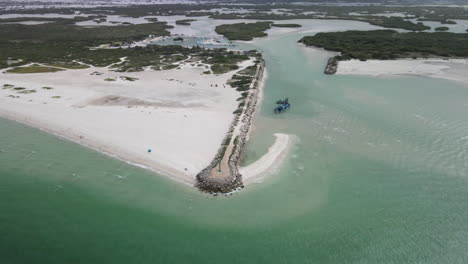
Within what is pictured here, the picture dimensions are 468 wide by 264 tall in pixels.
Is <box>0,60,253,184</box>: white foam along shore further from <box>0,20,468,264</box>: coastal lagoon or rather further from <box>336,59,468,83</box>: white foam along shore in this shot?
<box>336,59,468,83</box>: white foam along shore

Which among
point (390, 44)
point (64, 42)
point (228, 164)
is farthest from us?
point (64, 42)

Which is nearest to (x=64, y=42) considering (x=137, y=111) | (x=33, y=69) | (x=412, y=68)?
(x=33, y=69)

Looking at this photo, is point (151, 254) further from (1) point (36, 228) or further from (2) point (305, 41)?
(2) point (305, 41)

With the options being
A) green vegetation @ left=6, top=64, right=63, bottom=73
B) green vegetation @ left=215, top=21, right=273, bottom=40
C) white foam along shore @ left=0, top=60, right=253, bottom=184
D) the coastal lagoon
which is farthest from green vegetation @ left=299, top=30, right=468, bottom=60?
green vegetation @ left=6, top=64, right=63, bottom=73

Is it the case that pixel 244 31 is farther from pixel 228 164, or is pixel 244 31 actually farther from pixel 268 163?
pixel 228 164

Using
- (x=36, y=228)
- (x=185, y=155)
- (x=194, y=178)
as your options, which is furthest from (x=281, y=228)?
(x=36, y=228)

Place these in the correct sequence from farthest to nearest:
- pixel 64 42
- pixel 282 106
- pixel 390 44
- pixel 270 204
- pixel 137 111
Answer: pixel 64 42, pixel 390 44, pixel 282 106, pixel 137 111, pixel 270 204
